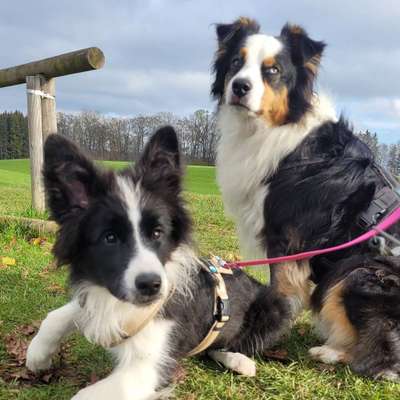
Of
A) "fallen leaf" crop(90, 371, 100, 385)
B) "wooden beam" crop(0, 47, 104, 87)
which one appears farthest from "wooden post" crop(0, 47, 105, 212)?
"fallen leaf" crop(90, 371, 100, 385)

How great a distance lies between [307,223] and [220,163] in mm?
1124

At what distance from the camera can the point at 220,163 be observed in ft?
14.1

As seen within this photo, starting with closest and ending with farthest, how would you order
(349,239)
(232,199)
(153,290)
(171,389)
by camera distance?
(153,290) < (171,389) < (349,239) < (232,199)

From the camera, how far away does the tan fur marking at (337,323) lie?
330 cm

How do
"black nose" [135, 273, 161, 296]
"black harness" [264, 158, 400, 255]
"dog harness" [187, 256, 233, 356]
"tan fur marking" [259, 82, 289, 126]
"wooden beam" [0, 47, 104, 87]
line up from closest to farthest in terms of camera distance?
"black nose" [135, 273, 161, 296], "dog harness" [187, 256, 233, 356], "black harness" [264, 158, 400, 255], "tan fur marking" [259, 82, 289, 126], "wooden beam" [0, 47, 104, 87]

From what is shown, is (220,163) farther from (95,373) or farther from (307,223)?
(95,373)

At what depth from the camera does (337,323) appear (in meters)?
3.35

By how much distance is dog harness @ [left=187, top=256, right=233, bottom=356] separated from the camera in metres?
2.98

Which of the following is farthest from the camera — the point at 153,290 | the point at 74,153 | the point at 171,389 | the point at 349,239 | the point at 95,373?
the point at 349,239

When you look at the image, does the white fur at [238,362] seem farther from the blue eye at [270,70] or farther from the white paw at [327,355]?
the blue eye at [270,70]

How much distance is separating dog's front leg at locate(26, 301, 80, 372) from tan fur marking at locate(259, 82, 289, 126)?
216 centimetres

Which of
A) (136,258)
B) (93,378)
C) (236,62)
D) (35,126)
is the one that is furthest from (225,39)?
(35,126)

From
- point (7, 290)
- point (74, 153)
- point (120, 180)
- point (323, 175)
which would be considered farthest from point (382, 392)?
point (7, 290)

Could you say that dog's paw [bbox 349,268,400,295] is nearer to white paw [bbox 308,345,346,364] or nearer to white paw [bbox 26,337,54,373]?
white paw [bbox 308,345,346,364]
